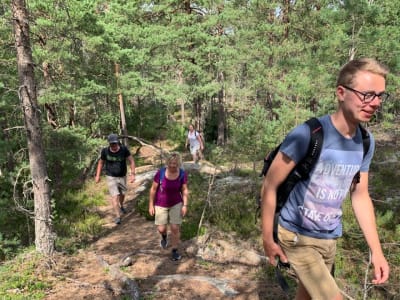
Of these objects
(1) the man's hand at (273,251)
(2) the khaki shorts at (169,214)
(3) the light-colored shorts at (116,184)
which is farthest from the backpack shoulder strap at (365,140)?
(3) the light-colored shorts at (116,184)

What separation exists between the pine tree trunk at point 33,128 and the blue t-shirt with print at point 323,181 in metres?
5.63

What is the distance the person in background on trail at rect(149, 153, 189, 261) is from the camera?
6.22m

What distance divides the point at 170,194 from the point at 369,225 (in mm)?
4147

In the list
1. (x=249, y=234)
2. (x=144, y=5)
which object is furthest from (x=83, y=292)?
(x=144, y=5)

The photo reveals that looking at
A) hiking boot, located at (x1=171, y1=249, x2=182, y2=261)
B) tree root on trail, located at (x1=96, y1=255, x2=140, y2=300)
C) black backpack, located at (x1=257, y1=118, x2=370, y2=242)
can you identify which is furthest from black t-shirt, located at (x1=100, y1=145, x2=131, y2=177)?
black backpack, located at (x1=257, y1=118, x2=370, y2=242)

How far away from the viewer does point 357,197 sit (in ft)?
8.94

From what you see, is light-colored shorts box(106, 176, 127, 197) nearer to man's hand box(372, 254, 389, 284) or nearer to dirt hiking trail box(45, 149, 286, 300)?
dirt hiking trail box(45, 149, 286, 300)

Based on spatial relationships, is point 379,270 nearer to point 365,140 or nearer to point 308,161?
point 365,140

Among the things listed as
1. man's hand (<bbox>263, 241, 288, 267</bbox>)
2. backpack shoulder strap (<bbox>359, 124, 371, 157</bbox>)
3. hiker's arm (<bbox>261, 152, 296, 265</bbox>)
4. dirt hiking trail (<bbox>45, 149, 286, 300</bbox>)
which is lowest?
dirt hiking trail (<bbox>45, 149, 286, 300</bbox>)

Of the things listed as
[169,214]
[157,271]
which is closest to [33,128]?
[169,214]

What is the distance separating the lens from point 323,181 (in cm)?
232

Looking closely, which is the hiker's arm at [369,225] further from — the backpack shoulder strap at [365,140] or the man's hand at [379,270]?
the backpack shoulder strap at [365,140]

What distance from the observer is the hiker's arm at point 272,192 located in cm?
220

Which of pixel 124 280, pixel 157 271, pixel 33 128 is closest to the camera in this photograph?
pixel 124 280
